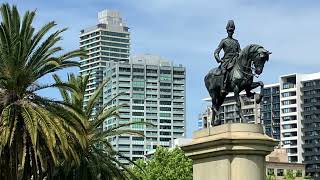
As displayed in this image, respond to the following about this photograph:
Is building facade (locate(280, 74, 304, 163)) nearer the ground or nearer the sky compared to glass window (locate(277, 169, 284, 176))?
nearer the sky

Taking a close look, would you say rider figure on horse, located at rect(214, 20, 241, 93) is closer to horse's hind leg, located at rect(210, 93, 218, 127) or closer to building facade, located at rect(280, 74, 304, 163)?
horse's hind leg, located at rect(210, 93, 218, 127)

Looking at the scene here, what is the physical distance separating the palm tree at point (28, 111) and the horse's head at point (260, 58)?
553 inches

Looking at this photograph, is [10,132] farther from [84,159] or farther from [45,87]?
[84,159]

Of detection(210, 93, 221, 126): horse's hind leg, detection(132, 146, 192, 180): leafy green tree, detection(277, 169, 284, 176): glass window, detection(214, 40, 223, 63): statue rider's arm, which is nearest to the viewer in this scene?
detection(214, 40, 223, 63): statue rider's arm

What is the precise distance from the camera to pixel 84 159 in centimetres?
4231

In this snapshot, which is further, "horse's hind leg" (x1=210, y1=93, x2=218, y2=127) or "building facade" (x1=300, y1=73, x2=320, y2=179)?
"building facade" (x1=300, y1=73, x2=320, y2=179)

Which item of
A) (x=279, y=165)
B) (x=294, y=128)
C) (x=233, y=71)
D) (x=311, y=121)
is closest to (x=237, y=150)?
(x=233, y=71)

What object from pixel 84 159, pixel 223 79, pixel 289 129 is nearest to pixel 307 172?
pixel 289 129

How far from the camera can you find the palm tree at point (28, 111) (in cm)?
3472

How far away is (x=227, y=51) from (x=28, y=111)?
48.0ft

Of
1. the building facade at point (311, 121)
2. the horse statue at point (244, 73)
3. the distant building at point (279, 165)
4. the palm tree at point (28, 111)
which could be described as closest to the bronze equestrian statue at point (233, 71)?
the horse statue at point (244, 73)

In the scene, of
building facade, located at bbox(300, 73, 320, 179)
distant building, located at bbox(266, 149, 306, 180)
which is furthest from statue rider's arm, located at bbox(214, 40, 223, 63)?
building facade, located at bbox(300, 73, 320, 179)

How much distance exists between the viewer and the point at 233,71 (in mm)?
22547

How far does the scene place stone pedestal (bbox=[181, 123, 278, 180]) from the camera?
21.4m
